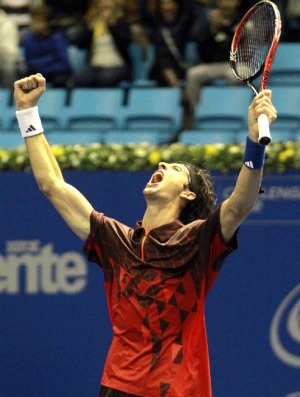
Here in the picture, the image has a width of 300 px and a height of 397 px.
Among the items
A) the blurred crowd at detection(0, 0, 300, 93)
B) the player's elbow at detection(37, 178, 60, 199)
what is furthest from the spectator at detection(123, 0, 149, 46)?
the player's elbow at detection(37, 178, 60, 199)

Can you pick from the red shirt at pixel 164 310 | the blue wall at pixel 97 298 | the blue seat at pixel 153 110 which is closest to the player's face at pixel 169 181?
the red shirt at pixel 164 310

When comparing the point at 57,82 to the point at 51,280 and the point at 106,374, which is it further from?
the point at 106,374

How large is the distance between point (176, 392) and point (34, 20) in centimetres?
615

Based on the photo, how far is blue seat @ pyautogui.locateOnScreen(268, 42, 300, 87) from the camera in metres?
10.1

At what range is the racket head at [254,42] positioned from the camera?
5.39 meters

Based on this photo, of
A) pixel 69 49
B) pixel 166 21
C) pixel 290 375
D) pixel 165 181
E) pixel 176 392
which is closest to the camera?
pixel 176 392

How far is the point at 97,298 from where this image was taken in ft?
26.5

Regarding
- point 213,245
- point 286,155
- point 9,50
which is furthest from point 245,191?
point 9,50

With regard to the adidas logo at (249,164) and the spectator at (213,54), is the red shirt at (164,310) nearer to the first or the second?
the adidas logo at (249,164)

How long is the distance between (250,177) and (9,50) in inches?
253

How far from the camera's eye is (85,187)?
8.07 metres

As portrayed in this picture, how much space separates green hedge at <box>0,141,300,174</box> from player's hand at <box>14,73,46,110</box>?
232 centimetres

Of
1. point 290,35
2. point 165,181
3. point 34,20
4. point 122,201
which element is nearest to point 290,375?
point 122,201

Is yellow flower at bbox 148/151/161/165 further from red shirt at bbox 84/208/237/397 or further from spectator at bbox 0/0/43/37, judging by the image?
spectator at bbox 0/0/43/37
